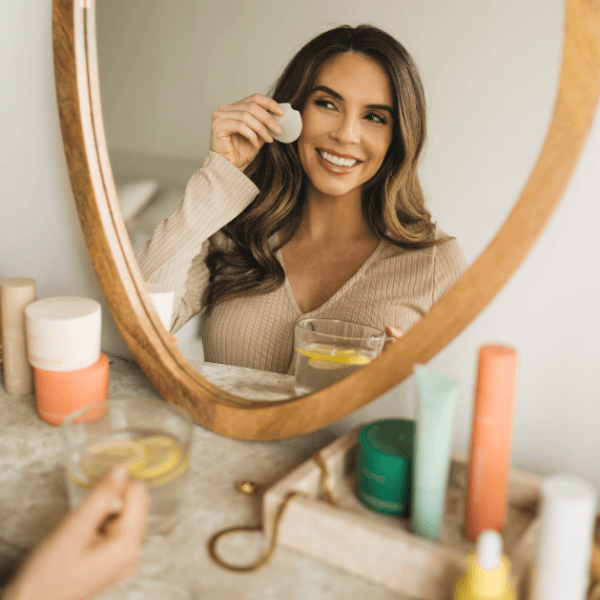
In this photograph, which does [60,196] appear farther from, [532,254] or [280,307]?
[532,254]

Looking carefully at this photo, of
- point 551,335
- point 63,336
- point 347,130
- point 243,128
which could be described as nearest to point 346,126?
point 347,130

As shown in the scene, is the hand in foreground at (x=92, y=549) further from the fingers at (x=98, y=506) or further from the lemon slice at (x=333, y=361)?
the lemon slice at (x=333, y=361)

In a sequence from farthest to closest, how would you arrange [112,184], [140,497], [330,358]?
[112,184] → [330,358] → [140,497]

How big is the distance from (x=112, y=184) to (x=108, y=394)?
8.7 inches

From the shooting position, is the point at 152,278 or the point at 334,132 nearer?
the point at 334,132

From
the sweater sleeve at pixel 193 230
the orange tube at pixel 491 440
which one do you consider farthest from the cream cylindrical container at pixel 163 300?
the orange tube at pixel 491 440

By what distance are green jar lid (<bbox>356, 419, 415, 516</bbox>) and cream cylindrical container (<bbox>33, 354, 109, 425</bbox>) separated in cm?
27

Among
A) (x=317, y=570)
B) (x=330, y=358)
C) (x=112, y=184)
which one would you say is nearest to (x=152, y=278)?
(x=112, y=184)

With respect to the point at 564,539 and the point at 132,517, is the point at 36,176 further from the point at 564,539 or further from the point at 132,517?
the point at 564,539

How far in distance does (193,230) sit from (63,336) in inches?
6.1

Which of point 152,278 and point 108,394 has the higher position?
point 152,278

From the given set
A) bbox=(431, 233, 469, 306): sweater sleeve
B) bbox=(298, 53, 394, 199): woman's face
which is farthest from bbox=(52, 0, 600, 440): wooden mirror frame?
bbox=(298, 53, 394, 199): woman's face

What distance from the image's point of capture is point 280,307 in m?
0.50

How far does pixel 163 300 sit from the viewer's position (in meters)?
0.58
